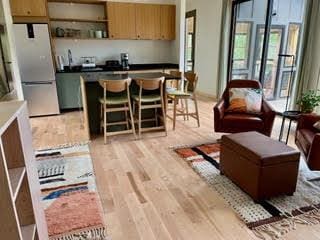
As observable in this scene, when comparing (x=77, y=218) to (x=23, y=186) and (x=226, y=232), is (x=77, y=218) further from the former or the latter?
(x=226, y=232)

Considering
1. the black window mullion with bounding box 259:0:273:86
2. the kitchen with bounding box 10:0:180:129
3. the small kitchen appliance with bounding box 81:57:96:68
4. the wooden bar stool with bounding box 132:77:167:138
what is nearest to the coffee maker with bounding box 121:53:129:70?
the kitchen with bounding box 10:0:180:129

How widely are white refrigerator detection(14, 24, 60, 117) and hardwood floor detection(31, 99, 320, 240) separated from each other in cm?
133

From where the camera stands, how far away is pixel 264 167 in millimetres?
1998

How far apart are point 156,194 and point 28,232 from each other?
1.26m

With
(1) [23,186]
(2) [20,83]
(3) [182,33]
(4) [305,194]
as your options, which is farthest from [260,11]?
(1) [23,186]

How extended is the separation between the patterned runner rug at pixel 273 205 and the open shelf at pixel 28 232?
1.47 m

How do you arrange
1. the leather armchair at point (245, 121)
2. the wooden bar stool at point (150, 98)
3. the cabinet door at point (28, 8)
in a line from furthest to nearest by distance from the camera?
the cabinet door at point (28, 8), the wooden bar stool at point (150, 98), the leather armchair at point (245, 121)

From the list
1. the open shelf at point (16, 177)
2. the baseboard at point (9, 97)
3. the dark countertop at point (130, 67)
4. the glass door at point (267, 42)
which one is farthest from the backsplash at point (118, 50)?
the open shelf at point (16, 177)

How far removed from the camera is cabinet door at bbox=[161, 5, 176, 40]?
18.6ft

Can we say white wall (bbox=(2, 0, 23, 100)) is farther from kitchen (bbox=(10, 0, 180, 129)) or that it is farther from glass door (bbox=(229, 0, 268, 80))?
glass door (bbox=(229, 0, 268, 80))

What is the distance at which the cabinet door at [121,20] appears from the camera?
527 cm

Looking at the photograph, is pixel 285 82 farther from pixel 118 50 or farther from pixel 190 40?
pixel 118 50

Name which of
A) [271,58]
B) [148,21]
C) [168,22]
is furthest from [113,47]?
[271,58]

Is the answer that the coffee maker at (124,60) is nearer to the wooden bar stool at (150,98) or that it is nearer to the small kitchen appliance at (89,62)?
the small kitchen appliance at (89,62)
